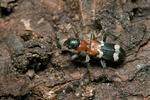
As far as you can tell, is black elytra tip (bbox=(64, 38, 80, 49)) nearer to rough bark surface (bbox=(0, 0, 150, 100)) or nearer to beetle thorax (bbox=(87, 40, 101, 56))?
rough bark surface (bbox=(0, 0, 150, 100))

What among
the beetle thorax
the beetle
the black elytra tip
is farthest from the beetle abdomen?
the black elytra tip

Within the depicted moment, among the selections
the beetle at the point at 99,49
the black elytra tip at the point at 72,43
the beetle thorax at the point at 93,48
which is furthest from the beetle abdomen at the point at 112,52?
the black elytra tip at the point at 72,43

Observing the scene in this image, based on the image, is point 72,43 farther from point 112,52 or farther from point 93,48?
point 112,52

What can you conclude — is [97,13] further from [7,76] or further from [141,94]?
[7,76]

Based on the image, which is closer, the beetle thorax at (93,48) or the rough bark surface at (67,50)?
the rough bark surface at (67,50)

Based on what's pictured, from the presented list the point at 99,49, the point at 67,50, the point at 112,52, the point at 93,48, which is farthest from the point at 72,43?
the point at 112,52

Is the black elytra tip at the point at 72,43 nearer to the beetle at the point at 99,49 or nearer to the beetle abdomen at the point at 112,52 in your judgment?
the beetle at the point at 99,49

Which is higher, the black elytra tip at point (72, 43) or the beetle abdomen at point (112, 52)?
the black elytra tip at point (72, 43)

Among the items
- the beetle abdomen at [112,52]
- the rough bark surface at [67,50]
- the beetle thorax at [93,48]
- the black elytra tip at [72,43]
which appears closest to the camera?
the rough bark surface at [67,50]
